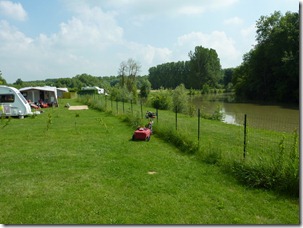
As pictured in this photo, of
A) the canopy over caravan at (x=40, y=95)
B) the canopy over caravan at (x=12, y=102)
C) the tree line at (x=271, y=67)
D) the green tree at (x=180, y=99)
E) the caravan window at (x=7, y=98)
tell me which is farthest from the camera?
the tree line at (x=271, y=67)

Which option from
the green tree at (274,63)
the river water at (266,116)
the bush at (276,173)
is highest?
the green tree at (274,63)

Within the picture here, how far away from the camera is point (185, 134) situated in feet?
32.2

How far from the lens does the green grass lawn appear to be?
4.73m

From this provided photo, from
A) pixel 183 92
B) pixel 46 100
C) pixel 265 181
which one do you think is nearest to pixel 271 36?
pixel 183 92

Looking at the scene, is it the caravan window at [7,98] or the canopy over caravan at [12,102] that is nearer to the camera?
the canopy over caravan at [12,102]

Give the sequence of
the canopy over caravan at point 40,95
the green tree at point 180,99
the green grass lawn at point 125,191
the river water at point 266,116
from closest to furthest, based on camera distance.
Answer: the green grass lawn at point 125,191
the river water at point 266,116
the green tree at point 180,99
the canopy over caravan at point 40,95

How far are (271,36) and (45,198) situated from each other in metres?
47.7

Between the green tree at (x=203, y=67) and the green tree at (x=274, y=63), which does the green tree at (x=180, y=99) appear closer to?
the green tree at (x=274, y=63)

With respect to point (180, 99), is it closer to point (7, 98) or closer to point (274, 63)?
point (7, 98)

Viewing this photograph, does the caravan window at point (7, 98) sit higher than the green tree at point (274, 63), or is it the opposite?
the green tree at point (274, 63)

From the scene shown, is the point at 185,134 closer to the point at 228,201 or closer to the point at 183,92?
the point at 228,201

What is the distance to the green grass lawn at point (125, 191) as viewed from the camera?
4734 mm

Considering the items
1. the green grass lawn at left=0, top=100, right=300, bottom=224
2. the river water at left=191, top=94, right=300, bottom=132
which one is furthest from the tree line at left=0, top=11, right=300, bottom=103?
the green grass lawn at left=0, top=100, right=300, bottom=224

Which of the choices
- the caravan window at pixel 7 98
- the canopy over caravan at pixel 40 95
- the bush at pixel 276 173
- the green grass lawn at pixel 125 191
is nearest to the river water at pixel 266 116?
the bush at pixel 276 173
